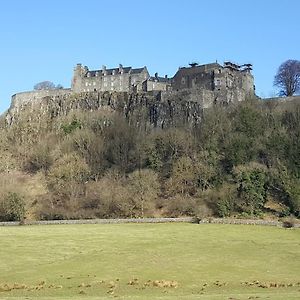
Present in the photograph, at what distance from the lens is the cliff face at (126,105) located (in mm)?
81188

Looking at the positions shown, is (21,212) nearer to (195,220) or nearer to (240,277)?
(195,220)

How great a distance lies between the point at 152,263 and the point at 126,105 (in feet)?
197

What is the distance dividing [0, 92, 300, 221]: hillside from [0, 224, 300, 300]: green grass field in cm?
1245

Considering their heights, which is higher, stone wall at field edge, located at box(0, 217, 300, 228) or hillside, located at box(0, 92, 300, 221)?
hillside, located at box(0, 92, 300, 221)

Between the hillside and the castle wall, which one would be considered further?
the castle wall

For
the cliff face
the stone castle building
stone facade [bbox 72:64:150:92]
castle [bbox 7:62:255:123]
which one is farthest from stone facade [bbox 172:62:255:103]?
stone facade [bbox 72:64:150:92]

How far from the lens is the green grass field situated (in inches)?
857

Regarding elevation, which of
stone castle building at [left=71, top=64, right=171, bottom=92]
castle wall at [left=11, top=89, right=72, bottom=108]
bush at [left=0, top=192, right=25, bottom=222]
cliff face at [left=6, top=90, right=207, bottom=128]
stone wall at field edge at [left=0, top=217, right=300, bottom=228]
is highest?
stone castle building at [left=71, top=64, right=171, bottom=92]

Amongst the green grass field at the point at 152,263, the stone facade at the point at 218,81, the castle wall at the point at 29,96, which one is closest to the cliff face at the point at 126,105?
the castle wall at the point at 29,96

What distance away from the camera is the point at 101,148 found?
7712cm

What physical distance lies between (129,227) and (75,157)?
2624cm

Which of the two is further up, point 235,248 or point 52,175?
point 52,175

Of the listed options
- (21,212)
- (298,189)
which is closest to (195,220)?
(298,189)

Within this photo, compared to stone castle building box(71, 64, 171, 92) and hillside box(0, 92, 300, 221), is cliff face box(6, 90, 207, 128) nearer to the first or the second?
hillside box(0, 92, 300, 221)
